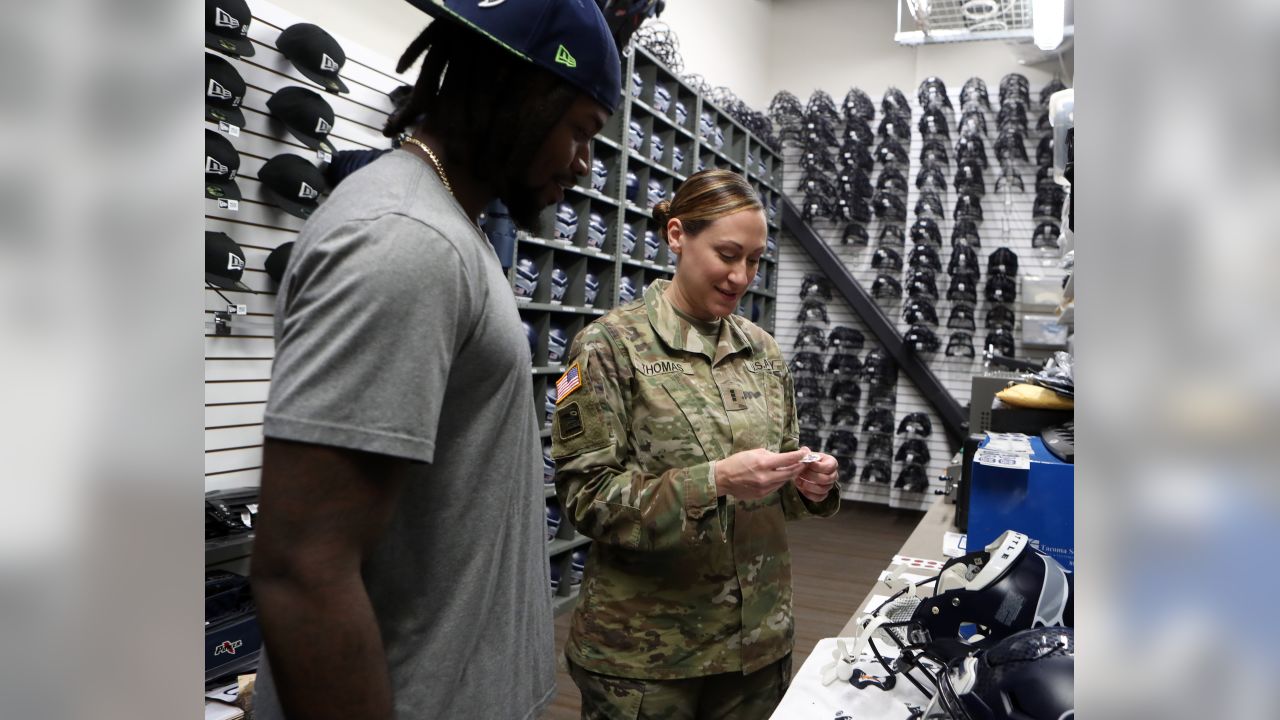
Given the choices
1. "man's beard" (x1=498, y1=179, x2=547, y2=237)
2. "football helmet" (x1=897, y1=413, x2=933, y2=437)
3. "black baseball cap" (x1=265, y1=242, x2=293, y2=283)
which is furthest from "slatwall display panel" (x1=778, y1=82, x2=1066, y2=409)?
"man's beard" (x1=498, y1=179, x2=547, y2=237)

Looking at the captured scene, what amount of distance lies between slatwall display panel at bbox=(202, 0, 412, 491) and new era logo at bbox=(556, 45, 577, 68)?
273cm

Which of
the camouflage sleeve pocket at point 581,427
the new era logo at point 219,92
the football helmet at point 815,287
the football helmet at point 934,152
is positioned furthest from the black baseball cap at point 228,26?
the football helmet at point 934,152

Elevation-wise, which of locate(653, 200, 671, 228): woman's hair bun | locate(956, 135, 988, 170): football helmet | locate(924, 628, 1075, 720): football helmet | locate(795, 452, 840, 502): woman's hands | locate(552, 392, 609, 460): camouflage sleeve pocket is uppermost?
locate(956, 135, 988, 170): football helmet

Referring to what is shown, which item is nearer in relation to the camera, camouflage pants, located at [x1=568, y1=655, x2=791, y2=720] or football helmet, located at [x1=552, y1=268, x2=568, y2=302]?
camouflage pants, located at [x1=568, y1=655, x2=791, y2=720]

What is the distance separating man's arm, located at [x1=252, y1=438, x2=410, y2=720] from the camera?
749 millimetres

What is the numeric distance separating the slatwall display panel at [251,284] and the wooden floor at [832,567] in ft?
5.76

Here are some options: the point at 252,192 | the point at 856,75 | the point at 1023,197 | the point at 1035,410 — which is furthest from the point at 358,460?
the point at 856,75

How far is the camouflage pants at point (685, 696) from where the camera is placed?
5.86 ft

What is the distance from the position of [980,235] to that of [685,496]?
8.09 metres

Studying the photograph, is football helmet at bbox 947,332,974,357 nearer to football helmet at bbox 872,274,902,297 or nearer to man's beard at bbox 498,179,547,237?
football helmet at bbox 872,274,902,297

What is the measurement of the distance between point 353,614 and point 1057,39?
15.5 feet

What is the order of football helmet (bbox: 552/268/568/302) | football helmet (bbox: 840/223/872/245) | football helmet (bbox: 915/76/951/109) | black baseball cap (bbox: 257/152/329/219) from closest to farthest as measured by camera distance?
1. black baseball cap (bbox: 257/152/329/219)
2. football helmet (bbox: 552/268/568/302)
3. football helmet (bbox: 915/76/951/109)
4. football helmet (bbox: 840/223/872/245)
